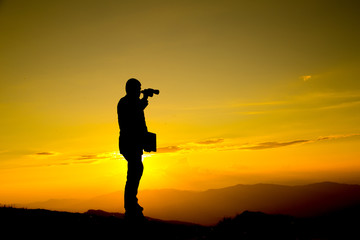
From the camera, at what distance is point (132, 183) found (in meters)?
7.61

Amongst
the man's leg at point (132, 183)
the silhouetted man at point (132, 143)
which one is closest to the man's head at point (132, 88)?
the silhouetted man at point (132, 143)

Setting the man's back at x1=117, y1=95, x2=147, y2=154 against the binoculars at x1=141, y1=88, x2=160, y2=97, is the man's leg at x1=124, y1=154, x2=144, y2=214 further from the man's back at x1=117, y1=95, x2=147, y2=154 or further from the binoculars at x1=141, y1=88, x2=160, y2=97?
the binoculars at x1=141, y1=88, x2=160, y2=97

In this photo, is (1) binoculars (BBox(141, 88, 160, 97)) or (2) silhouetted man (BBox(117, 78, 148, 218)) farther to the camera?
(1) binoculars (BBox(141, 88, 160, 97))

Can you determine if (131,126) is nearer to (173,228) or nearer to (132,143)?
(132,143)

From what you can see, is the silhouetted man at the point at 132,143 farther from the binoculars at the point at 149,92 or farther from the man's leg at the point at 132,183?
the binoculars at the point at 149,92

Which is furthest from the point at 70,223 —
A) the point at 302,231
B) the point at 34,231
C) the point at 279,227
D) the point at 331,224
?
the point at 331,224

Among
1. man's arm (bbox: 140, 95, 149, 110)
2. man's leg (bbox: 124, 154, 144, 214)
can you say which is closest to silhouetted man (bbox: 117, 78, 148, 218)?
man's leg (bbox: 124, 154, 144, 214)

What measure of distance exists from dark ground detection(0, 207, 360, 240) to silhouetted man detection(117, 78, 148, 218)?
0.55 meters

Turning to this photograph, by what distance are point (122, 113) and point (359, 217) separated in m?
7.23

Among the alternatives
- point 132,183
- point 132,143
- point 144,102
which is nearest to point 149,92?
point 144,102

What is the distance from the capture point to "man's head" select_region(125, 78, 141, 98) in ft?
26.0

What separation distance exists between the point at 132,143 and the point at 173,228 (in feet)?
9.50

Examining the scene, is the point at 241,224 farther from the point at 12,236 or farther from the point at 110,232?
the point at 12,236

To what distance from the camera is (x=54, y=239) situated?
247 inches
